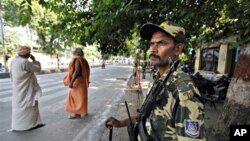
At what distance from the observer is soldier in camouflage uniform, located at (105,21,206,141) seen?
142cm

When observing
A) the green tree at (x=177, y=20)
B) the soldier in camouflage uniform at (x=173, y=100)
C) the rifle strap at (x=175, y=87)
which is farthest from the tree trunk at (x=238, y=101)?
the rifle strap at (x=175, y=87)

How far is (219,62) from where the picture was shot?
51.3 ft

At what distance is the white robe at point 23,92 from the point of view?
551 cm

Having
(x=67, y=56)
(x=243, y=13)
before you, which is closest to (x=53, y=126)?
(x=243, y=13)

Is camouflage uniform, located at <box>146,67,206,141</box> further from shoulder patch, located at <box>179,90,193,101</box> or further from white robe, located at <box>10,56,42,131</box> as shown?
white robe, located at <box>10,56,42,131</box>

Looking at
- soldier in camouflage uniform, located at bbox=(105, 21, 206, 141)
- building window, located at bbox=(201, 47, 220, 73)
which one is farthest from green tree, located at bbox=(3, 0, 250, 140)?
building window, located at bbox=(201, 47, 220, 73)

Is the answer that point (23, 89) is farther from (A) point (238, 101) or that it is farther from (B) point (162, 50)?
(B) point (162, 50)

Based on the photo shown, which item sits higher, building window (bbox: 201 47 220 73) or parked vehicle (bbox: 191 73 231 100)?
building window (bbox: 201 47 220 73)

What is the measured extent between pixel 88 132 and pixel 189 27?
120 inches

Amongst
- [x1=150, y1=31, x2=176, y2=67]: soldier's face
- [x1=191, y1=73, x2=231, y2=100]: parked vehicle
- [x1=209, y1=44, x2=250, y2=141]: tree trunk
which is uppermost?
[x1=150, y1=31, x2=176, y2=67]: soldier's face

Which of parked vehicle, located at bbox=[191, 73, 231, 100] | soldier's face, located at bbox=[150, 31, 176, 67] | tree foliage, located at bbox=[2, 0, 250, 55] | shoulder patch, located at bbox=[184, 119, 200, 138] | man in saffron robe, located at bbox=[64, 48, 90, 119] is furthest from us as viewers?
parked vehicle, located at bbox=[191, 73, 231, 100]

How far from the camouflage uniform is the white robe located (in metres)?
4.45

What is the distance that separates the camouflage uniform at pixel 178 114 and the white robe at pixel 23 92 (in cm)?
445

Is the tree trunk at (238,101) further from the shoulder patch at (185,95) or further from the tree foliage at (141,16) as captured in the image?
the shoulder patch at (185,95)
